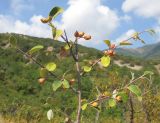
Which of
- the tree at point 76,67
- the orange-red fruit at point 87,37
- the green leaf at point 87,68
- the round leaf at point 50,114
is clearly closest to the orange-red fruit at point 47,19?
the tree at point 76,67

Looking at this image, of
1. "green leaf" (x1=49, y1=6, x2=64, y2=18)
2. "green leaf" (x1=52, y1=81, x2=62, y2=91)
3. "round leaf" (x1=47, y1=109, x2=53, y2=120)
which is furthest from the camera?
"round leaf" (x1=47, y1=109, x2=53, y2=120)

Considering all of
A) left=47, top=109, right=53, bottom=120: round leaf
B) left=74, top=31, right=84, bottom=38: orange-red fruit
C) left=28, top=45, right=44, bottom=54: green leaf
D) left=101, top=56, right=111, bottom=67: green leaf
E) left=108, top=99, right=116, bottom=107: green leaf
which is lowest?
left=47, top=109, right=53, bottom=120: round leaf

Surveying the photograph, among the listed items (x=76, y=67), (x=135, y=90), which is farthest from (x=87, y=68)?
(x=135, y=90)

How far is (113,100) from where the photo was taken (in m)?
2.90

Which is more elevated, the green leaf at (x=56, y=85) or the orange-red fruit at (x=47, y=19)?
the orange-red fruit at (x=47, y=19)

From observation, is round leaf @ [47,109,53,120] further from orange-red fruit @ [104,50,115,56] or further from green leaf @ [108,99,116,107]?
orange-red fruit @ [104,50,115,56]

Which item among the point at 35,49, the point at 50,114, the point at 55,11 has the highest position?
the point at 55,11

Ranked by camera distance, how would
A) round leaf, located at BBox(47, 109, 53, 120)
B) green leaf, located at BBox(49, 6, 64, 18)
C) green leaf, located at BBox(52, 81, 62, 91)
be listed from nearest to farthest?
green leaf, located at BBox(52, 81, 62, 91), green leaf, located at BBox(49, 6, 64, 18), round leaf, located at BBox(47, 109, 53, 120)

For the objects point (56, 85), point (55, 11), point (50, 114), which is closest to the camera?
point (56, 85)

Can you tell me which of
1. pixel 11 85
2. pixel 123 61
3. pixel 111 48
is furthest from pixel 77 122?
pixel 123 61

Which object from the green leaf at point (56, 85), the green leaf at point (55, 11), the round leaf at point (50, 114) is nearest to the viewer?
the green leaf at point (56, 85)

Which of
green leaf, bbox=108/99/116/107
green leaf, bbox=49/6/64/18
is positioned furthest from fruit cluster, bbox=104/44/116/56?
green leaf, bbox=49/6/64/18

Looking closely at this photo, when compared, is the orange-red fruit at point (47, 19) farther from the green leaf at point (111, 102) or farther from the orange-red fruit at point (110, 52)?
the green leaf at point (111, 102)

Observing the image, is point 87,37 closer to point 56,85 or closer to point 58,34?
point 58,34
